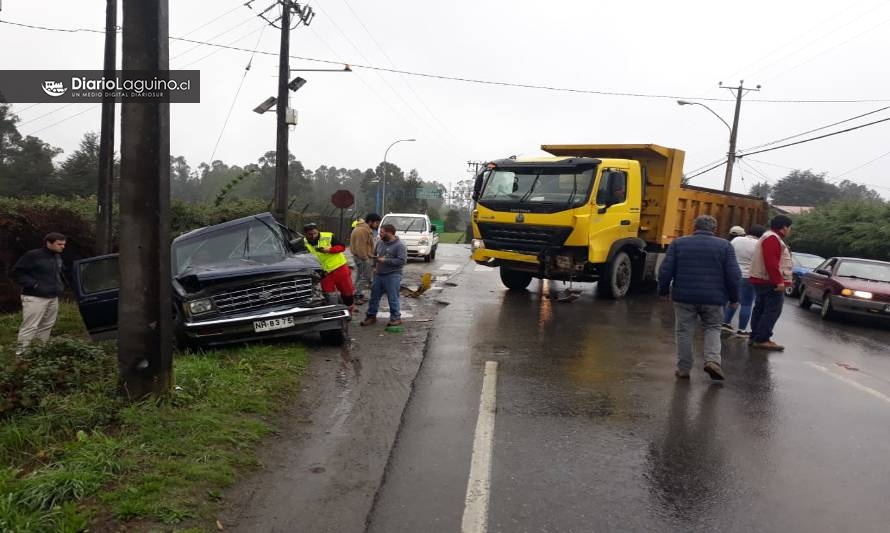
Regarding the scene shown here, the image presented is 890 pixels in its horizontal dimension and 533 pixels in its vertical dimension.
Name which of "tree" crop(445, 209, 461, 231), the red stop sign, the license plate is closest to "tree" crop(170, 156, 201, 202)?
"tree" crop(445, 209, 461, 231)

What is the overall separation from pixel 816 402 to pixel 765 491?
273 centimetres

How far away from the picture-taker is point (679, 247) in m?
6.98

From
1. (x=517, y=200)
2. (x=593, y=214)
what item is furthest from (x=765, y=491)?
(x=517, y=200)

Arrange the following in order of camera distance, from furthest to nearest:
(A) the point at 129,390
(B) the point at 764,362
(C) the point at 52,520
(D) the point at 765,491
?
(B) the point at 764,362 < (A) the point at 129,390 < (D) the point at 765,491 < (C) the point at 52,520

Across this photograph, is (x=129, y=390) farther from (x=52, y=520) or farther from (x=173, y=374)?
(x=52, y=520)

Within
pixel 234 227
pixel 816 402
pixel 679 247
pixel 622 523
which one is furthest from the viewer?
pixel 234 227

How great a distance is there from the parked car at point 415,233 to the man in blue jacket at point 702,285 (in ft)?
50.9

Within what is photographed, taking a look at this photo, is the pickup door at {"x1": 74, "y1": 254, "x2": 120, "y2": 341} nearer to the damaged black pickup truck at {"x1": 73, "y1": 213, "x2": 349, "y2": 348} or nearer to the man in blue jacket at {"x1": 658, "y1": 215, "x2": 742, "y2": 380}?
the damaged black pickup truck at {"x1": 73, "y1": 213, "x2": 349, "y2": 348}

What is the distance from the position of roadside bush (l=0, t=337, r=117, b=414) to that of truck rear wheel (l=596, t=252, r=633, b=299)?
9489 millimetres

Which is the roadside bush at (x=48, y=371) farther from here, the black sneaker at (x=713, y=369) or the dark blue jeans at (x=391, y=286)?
the black sneaker at (x=713, y=369)

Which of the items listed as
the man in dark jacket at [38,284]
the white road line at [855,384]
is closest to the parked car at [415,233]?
the man in dark jacket at [38,284]

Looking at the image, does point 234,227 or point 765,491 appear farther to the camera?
point 234,227

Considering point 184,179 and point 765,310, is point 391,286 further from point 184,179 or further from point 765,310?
point 184,179

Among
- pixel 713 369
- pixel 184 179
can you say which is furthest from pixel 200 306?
pixel 184 179
